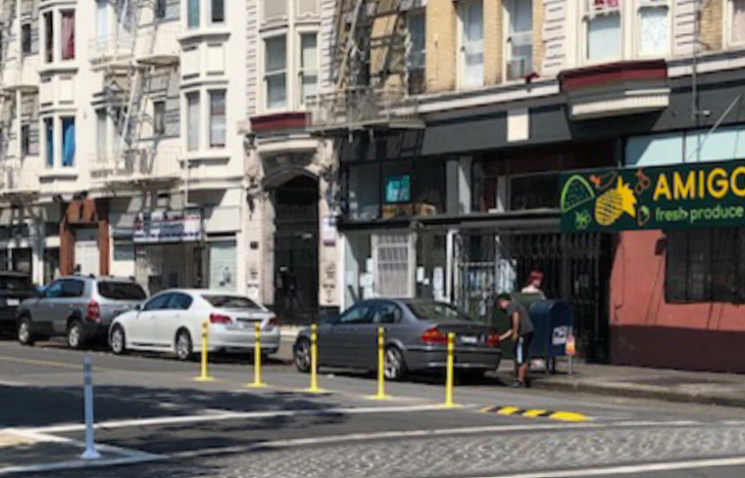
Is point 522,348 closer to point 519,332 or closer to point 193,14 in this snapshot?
point 519,332

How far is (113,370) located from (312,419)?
872cm

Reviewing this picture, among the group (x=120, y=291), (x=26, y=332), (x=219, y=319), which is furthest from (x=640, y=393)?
(x=26, y=332)

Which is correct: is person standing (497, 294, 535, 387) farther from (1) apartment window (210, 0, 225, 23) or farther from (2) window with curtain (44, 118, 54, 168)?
(2) window with curtain (44, 118, 54, 168)

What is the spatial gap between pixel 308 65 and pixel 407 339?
13.2 meters

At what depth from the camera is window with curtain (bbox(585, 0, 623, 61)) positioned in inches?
963

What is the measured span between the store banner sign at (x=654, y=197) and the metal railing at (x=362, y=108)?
5.73 meters

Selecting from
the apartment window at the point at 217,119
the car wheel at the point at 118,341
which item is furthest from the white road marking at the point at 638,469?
the apartment window at the point at 217,119

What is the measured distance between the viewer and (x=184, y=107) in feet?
118

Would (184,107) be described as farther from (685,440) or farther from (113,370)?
(685,440)

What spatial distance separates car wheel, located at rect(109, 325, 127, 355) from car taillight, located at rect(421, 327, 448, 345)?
9.19 metres

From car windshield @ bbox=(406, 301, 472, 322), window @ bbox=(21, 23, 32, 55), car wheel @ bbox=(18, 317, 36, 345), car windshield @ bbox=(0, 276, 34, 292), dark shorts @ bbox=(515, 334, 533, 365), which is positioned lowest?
car wheel @ bbox=(18, 317, 36, 345)

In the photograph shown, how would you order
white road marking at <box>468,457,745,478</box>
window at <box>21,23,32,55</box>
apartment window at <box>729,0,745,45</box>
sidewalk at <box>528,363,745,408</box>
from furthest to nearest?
window at <box>21,23,32,55</box> → apartment window at <box>729,0,745,45</box> → sidewalk at <box>528,363,745,408</box> → white road marking at <box>468,457,745,478</box>

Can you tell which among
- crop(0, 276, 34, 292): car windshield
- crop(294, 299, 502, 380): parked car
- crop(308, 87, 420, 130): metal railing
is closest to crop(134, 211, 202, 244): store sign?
crop(0, 276, 34, 292): car windshield

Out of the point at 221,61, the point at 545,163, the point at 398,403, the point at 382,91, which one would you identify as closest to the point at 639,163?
the point at 545,163
